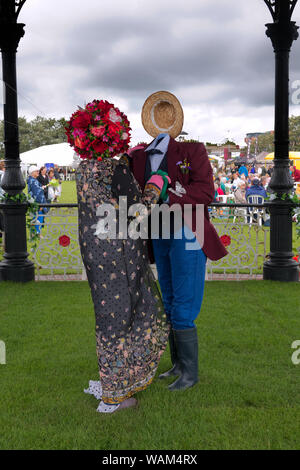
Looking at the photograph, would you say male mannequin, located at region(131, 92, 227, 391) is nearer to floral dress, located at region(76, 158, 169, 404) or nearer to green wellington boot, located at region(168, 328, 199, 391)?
green wellington boot, located at region(168, 328, 199, 391)

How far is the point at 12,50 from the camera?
7137 millimetres

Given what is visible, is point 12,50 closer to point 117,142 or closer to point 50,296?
point 50,296

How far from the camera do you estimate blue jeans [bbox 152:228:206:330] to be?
3436 millimetres

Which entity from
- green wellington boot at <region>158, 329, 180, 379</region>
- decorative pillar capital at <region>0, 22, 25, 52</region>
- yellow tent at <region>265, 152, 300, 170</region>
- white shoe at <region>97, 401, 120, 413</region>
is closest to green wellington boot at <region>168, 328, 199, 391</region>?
green wellington boot at <region>158, 329, 180, 379</region>

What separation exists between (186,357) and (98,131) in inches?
68.6

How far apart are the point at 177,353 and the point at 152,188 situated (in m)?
1.37

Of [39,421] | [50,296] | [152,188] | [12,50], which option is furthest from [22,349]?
[12,50]

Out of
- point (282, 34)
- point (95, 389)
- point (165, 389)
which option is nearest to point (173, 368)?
point (165, 389)

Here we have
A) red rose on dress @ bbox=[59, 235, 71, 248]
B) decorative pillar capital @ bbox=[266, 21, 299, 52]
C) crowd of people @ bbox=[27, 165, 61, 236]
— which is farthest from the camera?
crowd of people @ bbox=[27, 165, 61, 236]

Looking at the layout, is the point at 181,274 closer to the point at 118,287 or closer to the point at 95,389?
the point at 118,287

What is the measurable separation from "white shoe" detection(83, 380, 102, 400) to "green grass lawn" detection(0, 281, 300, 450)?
0.21ft

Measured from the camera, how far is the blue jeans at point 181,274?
3.44m

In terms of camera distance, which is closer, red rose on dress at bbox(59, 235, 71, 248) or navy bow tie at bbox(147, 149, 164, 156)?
navy bow tie at bbox(147, 149, 164, 156)

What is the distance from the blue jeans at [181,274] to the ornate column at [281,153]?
12.9ft
